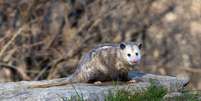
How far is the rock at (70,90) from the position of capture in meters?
7.44

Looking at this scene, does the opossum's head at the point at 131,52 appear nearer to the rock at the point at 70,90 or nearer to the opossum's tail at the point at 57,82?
the rock at the point at 70,90

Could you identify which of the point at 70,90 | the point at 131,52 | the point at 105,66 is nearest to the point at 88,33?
the point at 105,66

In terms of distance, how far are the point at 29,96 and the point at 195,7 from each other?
9.96 meters

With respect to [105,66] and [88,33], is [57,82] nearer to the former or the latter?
[105,66]

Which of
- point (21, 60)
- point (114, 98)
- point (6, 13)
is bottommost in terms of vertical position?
point (114, 98)

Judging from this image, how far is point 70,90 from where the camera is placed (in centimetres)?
776

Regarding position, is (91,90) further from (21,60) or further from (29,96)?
(21,60)

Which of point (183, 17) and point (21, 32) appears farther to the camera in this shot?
point (183, 17)

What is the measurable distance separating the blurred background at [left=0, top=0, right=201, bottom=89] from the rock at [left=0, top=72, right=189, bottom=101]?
22.5ft

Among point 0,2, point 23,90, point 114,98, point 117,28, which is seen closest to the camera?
point 114,98

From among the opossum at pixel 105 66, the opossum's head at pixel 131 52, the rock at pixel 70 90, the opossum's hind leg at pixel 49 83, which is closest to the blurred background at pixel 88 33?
the opossum's hind leg at pixel 49 83

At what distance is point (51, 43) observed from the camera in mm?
15555

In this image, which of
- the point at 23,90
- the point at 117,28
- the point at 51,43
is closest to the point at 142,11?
the point at 117,28

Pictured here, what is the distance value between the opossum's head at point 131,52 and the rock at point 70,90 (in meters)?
0.27
